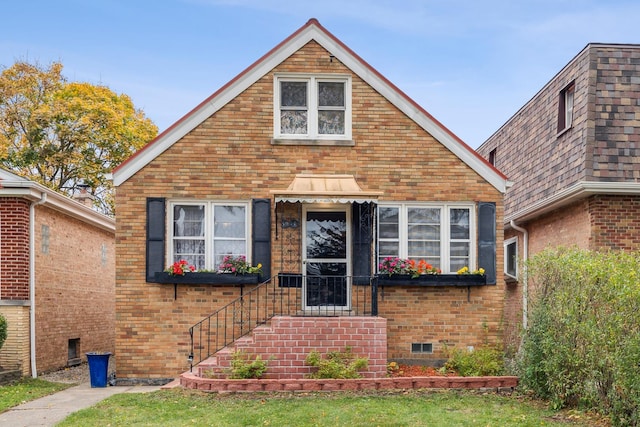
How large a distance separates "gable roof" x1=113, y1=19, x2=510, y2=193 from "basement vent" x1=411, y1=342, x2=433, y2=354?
343 centimetres

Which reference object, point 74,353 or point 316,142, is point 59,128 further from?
point 316,142

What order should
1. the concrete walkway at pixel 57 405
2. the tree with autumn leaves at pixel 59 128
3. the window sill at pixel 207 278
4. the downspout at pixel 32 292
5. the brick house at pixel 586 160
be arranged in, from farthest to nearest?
the tree with autumn leaves at pixel 59 128
the downspout at pixel 32 292
the brick house at pixel 586 160
the window sill at pixel 207 278
the concrete walkway at pixel 57 405

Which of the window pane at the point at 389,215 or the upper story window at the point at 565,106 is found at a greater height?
the upper story window at the point at 565,106

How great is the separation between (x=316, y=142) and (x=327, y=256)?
2.29m

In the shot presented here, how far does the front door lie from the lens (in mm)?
12594

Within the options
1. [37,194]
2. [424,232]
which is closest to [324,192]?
[424,232]

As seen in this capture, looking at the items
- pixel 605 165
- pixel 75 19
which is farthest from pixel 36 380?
pixel 75 19

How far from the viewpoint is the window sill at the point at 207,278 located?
39.8 ft

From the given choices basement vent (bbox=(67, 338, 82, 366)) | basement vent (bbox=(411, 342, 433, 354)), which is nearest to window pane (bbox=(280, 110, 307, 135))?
basement vent (bbox=(411, 342, 433, 354))

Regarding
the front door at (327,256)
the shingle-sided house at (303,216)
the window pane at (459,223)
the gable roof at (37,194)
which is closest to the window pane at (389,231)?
the shingle-sided house at (303,216)

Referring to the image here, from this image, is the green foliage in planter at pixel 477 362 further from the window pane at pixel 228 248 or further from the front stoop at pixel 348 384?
the window pane at pixel 228 248

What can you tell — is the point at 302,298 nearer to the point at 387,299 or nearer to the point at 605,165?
the point at 387,299

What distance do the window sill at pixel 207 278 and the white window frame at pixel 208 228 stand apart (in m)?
0.34

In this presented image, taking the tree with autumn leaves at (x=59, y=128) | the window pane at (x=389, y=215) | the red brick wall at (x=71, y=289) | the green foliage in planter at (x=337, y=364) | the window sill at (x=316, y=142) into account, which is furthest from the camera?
the tree with autumn leaves at (x=59, y=128)
